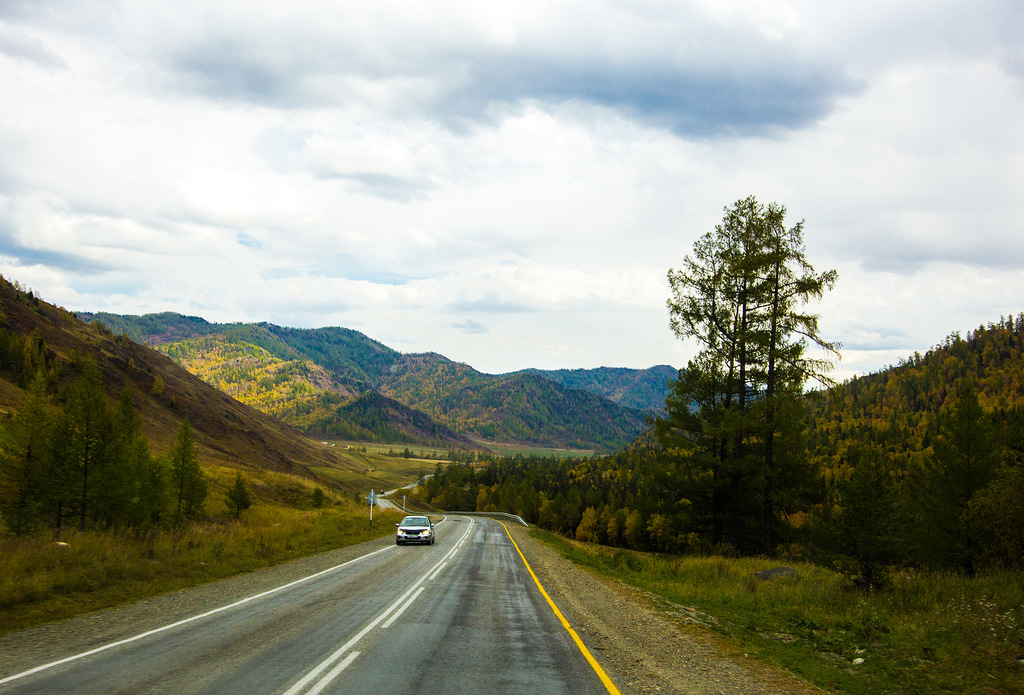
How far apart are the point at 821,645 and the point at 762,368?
46.2ft

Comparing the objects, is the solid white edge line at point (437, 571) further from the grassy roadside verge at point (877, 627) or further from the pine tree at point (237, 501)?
the pine tree at point (237, 501)

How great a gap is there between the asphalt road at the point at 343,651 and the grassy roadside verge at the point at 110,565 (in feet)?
9.17

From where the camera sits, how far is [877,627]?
1040 centimetres

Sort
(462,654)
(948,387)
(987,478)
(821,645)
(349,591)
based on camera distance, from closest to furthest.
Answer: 1. (462,654)
2. (821,645)
3. (349,591)
4. (987,478)
5. (948,387)

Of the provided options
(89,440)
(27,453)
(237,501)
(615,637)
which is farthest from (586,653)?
(237,501)

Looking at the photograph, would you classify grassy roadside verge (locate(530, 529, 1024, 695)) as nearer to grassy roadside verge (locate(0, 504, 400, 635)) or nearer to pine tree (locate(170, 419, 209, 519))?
grassy roadside verge (locate(0, 504, 400, 635))

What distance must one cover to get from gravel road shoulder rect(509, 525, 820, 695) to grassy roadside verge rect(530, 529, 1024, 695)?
50 centimetres

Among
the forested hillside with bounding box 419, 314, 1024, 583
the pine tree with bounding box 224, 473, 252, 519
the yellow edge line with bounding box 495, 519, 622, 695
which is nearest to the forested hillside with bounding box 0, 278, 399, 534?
the pine tree with bounding box 224, 473, 252, 519

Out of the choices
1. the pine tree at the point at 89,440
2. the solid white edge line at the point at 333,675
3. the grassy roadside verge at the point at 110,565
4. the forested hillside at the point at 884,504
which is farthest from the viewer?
the pine tree at the point at 89,440

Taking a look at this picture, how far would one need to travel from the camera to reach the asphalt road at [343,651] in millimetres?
6727

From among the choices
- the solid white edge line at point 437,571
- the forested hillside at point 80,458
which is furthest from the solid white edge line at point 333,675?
the forested hillside at point 80,458

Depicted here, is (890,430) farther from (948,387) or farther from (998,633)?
(998,633)

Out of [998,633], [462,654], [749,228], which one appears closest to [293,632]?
[462,654]

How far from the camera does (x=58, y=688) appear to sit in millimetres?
6312
